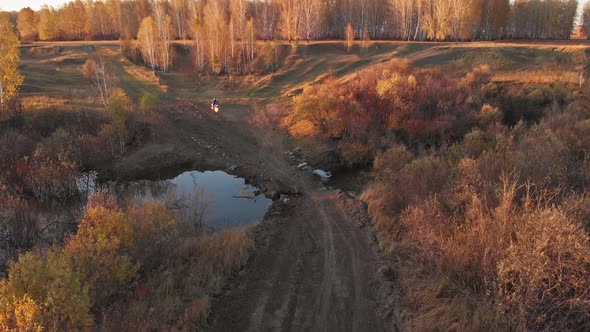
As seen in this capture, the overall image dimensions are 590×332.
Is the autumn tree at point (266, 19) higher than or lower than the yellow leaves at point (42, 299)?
higher

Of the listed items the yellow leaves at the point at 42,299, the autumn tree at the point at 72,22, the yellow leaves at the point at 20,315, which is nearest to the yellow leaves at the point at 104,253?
the yellow leaves at the point at 42,299

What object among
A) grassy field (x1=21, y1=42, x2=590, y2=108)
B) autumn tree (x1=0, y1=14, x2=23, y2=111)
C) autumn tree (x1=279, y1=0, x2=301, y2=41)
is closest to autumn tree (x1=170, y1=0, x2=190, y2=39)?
grassy field (x1=21, y1=42, x2=590, y2=108)

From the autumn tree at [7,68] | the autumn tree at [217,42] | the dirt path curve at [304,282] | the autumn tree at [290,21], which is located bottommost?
the dirt path curve at [304,282]

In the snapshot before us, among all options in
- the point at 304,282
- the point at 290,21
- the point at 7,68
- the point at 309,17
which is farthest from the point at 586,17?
the point at 7,68

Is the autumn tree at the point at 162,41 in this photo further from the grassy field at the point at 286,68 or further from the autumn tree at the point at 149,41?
the grassy field at the point at 286,68

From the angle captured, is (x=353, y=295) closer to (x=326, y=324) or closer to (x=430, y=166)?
(x=326, y=324)

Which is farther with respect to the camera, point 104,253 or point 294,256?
point 294,256

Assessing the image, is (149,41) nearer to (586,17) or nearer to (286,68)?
(286,68)
